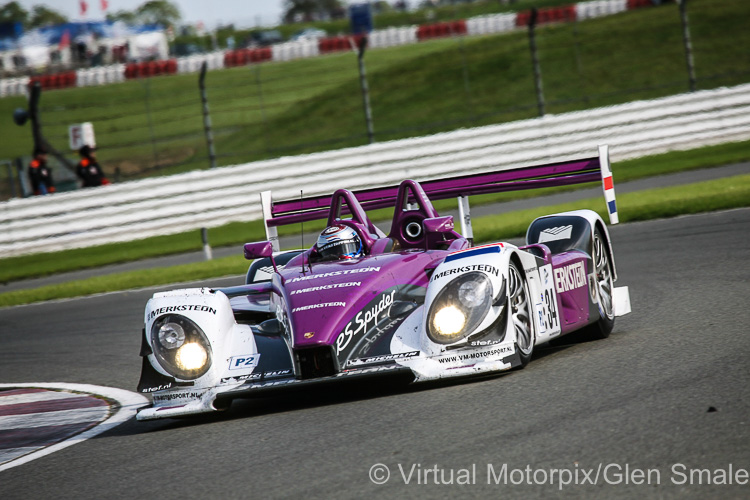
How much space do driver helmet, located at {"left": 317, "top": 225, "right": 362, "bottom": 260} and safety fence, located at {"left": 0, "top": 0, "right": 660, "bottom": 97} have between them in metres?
42.0

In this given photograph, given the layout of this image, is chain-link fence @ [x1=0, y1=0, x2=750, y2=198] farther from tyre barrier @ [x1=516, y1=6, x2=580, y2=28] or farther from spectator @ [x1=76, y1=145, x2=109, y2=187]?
spectator @ [x1=76, y1=145, x2=109, y2=187]

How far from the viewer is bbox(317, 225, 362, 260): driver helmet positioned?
6.71m

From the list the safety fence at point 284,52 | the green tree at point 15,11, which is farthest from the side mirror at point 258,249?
the green tree at point 15,11

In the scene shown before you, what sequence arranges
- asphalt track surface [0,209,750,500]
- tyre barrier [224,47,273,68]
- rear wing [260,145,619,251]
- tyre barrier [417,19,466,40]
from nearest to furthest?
asphalt track surface [0,209,750,500], rear wing [260,145,619,251], tyre barrier [224,47,273,68], tyre barrier [417,19,466,40]

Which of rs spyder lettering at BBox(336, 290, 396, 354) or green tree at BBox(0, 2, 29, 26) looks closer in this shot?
rs spyder lettering at BBox(336, 290, 396, 354)

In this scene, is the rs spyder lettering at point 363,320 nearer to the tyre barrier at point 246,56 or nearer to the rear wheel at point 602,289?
the rear wheel at point 602,289

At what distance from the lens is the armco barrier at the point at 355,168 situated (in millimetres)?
17031

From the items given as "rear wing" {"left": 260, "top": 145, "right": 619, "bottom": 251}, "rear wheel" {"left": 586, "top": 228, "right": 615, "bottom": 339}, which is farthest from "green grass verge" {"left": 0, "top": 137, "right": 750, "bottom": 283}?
"rear wheel" {"left": 586, "top": 228, "right": 615, "bottom": 339}

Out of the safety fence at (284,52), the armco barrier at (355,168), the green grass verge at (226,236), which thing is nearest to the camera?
the armco barrier at (355,168)

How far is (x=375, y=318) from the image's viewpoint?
570 cm

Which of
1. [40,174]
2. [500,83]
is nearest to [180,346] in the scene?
[40,174]

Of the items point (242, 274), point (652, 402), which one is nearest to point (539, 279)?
point (652, 402)

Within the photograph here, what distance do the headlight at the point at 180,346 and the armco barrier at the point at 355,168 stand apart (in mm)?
11345

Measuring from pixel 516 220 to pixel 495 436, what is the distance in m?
9.93
